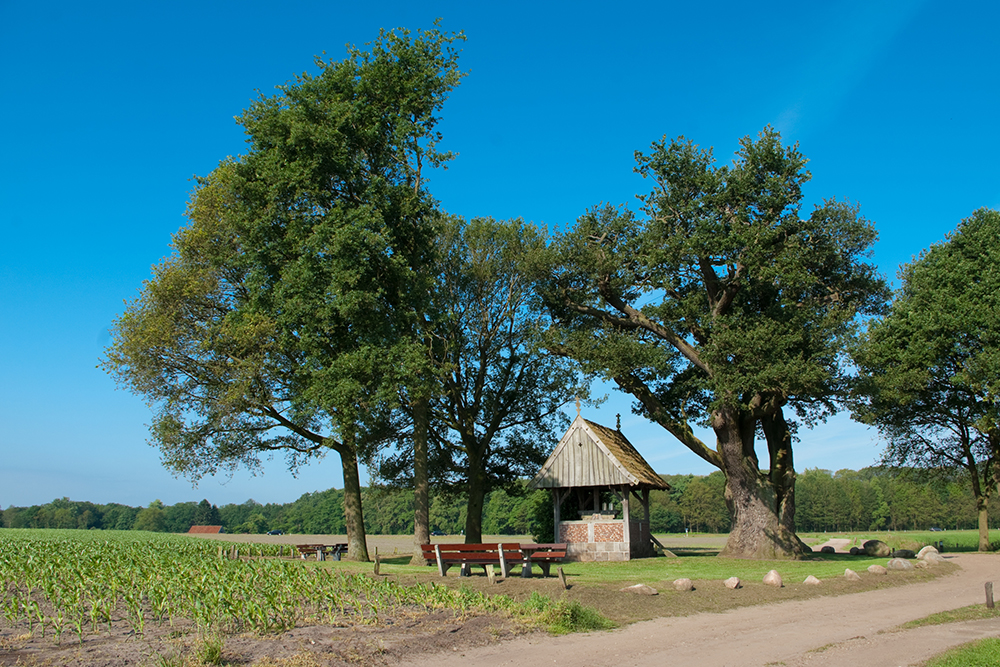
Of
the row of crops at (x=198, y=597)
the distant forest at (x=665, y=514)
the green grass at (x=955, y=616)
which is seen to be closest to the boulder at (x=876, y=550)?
the green grass at (x=955, y=616)

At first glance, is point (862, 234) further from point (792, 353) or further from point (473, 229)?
point (473, 229)

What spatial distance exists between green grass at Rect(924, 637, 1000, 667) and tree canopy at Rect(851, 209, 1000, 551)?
754 inches

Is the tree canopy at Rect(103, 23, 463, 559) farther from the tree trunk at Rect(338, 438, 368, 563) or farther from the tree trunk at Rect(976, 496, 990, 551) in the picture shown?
the tree trunk at Rect(976, 496, 990, 551)

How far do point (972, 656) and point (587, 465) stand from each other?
64.9ft

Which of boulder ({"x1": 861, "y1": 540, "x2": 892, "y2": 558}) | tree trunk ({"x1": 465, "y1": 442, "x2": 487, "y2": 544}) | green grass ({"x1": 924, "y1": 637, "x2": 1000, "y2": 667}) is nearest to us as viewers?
green grass ({"x1": 924, "y1": 637, "x2": 1000, "y2": 667})

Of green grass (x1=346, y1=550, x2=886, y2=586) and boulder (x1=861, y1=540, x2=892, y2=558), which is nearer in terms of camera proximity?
green grass (x1=346, y1=550, x2=886, y2=586)

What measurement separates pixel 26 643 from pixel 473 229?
24283 mm

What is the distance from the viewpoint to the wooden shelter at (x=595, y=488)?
2736 centimetres

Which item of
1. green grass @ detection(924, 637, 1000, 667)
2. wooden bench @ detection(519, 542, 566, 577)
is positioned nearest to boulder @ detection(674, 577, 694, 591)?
wooden bench @ detection(519, 542, 566, 577)

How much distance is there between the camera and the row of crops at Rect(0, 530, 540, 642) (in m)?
9.53

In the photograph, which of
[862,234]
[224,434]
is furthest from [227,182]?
[862,234]

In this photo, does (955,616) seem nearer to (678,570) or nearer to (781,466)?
(678,570)

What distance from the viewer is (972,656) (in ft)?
27.4

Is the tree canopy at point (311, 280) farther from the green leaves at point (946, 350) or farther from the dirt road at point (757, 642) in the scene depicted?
the green leaves at point (946, 350)
